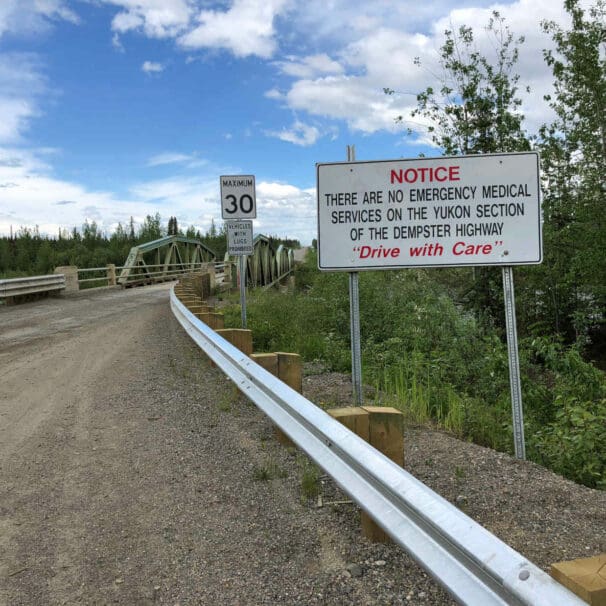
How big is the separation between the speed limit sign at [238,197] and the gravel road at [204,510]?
5013mm

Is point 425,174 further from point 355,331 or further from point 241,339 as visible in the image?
point 241,339

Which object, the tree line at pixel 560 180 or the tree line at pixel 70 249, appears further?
the tree line at pixel 70 249

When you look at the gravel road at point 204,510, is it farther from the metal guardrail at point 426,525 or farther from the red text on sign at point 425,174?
the red text on sign at point 425,174

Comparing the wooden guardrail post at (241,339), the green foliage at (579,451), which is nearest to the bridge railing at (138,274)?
the wooden guardrail post at (241,339)

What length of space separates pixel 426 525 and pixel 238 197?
883 cm

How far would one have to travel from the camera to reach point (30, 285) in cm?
1819

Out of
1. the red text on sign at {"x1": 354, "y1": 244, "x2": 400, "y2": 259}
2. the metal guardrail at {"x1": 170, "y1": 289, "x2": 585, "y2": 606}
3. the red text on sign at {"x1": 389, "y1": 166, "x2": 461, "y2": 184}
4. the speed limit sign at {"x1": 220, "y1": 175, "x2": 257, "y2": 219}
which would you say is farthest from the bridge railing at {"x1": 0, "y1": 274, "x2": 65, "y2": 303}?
the metal guardrail at {"x1": 170, "y1": 289, "x2": 585, "y2": 606}

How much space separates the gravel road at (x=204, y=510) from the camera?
2475 millimetres

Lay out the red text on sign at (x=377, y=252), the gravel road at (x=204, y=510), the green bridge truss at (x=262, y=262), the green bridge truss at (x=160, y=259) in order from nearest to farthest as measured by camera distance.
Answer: the gravel road at (x=204, y=510), the red text on sign at (x=377, y=252), the green bridge truss at (x=160, y=259), the green bridge truss at (x=262, y=262)

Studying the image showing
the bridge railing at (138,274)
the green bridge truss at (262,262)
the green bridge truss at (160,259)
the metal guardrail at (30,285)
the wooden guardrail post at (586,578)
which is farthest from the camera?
the green bridge truss at (262,262)

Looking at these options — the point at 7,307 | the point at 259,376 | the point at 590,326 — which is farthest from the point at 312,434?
the point at 7,307

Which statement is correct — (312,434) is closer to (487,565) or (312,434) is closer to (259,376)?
(259,376)

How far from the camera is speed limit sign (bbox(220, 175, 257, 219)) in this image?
10062 mm

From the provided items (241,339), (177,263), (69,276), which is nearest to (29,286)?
(69,276)
